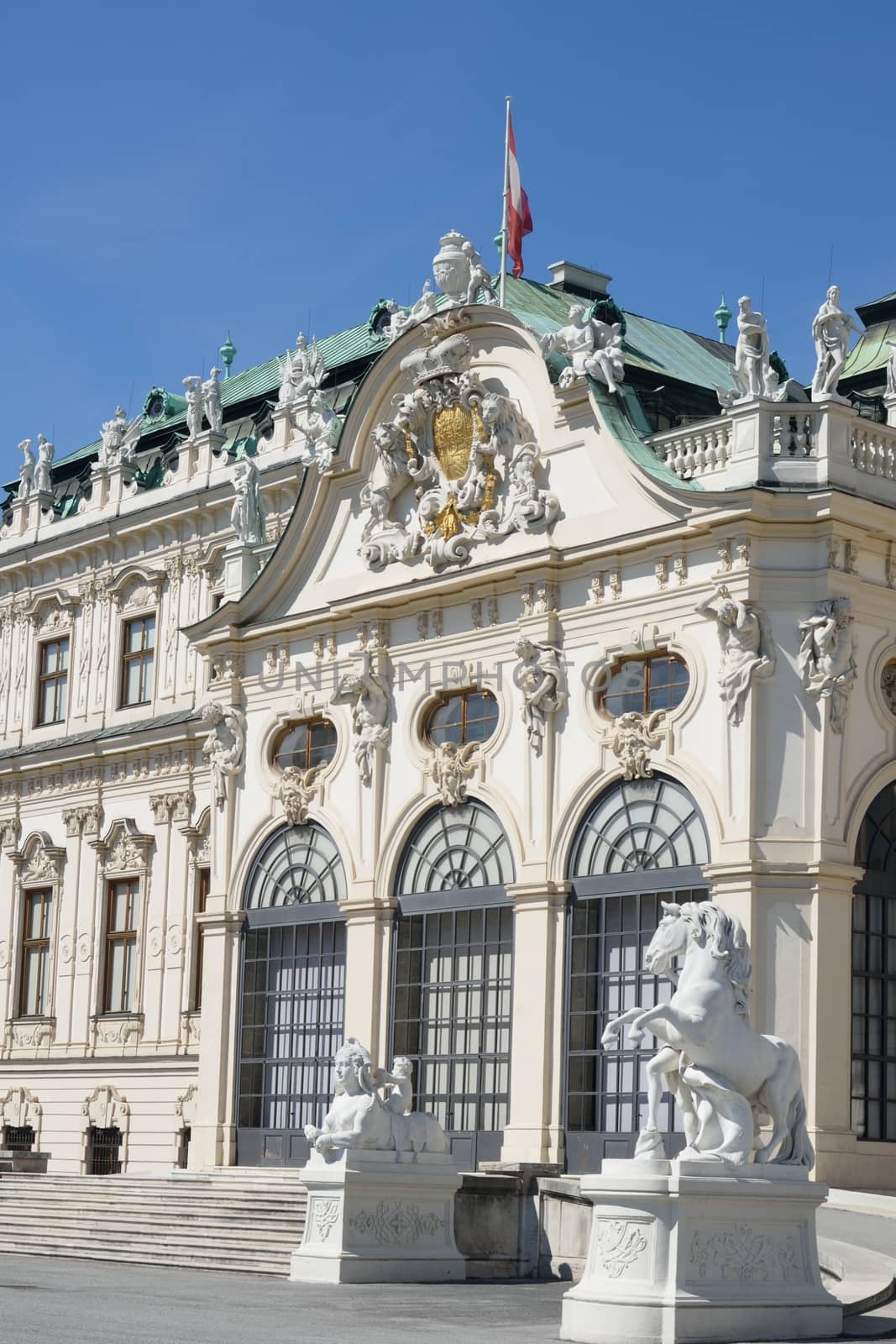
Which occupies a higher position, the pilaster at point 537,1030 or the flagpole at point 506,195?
the flagpole at point 506,195

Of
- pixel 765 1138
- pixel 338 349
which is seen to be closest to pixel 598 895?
pixel 765 1138

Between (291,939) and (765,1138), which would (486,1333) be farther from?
(291,939)

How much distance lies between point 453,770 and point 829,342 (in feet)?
26.0

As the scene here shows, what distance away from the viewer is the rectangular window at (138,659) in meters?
41.8

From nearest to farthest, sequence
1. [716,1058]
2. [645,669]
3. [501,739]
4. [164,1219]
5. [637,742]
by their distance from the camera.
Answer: [716,1058] < [164,1219] < [637,742] < [645,669] < [501,739]

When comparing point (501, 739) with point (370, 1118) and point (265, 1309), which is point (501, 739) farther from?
point (265, 1309)

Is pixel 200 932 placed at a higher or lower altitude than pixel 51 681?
lower

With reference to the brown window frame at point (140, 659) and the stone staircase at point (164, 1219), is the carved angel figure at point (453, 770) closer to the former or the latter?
the stone staircase at point (164, 1219)

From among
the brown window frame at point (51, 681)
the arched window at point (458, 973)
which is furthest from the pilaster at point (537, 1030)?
the brown window frame at point (51, 681)

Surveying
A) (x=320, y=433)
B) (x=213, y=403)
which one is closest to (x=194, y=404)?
(x=213, y=403)

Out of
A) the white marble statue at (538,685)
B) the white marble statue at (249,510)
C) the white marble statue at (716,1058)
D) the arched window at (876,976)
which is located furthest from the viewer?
the white marble statue at (249,510)

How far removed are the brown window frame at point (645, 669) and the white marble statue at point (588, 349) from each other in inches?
153

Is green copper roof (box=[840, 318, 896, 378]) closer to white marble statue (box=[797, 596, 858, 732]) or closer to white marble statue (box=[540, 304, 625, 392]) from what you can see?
white marble statue (box=[540, 304, 625, 392])

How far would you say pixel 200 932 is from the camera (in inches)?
1547
